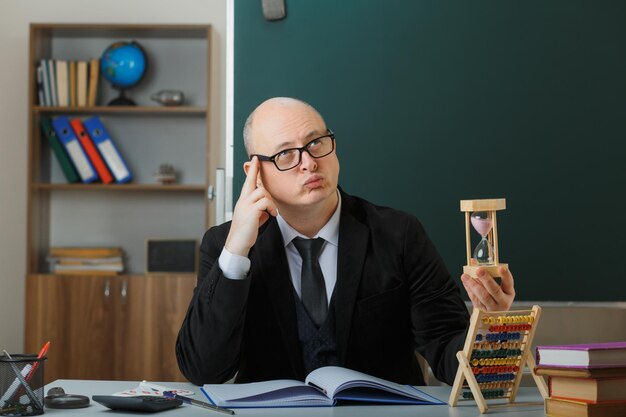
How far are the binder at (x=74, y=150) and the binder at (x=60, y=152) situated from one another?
0.08 ft

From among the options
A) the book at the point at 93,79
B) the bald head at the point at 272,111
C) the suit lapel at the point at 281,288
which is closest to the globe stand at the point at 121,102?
the book at the point at 93,79

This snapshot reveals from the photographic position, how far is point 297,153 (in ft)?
6.88

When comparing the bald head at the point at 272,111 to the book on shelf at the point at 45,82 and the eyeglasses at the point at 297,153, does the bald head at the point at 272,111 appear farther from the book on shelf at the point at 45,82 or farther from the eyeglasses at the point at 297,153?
the book on shelf at the point at 45,82

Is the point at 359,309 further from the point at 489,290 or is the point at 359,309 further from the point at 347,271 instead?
the point at 489,290

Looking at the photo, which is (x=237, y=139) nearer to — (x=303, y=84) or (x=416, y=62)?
(x=303, y=84)

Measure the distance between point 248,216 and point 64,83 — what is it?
309 cm

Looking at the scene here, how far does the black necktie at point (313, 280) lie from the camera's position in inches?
83.5

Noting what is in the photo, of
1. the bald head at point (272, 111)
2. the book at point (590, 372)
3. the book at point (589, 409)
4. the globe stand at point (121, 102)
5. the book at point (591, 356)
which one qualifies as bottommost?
the book at point (589, 409)

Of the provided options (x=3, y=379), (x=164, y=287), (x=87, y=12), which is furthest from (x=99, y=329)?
(x=3, y=379)

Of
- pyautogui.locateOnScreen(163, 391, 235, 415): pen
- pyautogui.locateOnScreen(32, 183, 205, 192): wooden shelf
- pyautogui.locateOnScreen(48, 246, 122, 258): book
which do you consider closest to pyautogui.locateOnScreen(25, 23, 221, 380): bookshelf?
pyautogui.locateOnScreen(32, 183, 205, 192): wooden shelf

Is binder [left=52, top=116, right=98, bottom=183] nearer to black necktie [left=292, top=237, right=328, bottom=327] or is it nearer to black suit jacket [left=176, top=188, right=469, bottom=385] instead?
black suit jacket [left=176, top=188, right=469, bottom=385]

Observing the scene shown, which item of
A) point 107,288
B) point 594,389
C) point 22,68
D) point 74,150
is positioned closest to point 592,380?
point 594,389

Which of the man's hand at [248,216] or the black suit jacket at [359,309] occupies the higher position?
the man's hand at [248,216]

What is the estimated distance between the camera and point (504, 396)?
1658 millimetres
